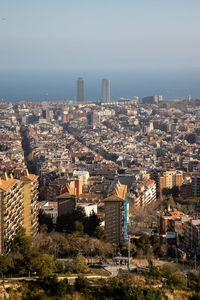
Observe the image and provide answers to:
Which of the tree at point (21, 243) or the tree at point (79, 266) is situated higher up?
the tree at point (21, 243)

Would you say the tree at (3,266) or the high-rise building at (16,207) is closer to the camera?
the tree at (3,266)

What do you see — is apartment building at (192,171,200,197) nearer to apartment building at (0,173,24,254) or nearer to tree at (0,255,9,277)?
apartment building at (0,173,24,254)

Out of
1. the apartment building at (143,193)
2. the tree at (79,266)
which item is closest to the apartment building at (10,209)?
the tree at (79,266)

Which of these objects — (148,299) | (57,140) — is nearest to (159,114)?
(57,140)

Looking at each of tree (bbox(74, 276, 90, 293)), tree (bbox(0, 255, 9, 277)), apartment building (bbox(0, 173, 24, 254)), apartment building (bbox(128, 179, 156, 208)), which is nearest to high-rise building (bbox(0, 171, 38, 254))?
apartment building (bbox(0, 173, 24, 254))

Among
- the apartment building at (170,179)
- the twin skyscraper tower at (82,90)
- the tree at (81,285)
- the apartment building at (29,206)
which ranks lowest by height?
the tree at (81,285)

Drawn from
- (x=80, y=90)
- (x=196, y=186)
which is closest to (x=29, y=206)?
(x=196, y=186)

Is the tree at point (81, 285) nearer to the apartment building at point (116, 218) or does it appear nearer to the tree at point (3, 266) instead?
the tree at point (3, 266)

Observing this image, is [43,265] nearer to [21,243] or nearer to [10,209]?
[21,243]

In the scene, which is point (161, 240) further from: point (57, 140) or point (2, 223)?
point (57, 140)
